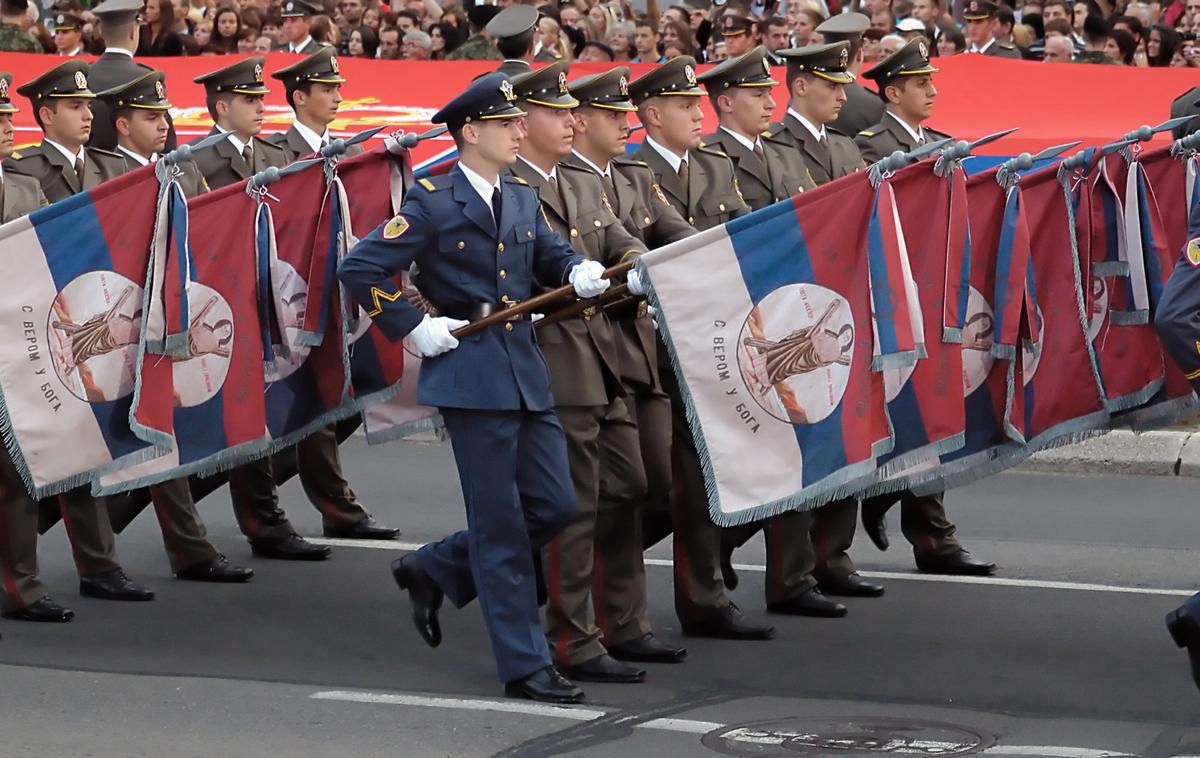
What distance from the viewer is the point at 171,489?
898cm

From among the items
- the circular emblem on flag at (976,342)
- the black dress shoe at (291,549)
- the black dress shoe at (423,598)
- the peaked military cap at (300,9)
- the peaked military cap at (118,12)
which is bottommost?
the black dress shoe at (291,549)

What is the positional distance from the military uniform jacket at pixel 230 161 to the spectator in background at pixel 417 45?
23.1 ft

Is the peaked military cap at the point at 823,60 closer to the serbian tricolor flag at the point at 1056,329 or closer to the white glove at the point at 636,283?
the serbian tricolor flag at the point at 1056,329

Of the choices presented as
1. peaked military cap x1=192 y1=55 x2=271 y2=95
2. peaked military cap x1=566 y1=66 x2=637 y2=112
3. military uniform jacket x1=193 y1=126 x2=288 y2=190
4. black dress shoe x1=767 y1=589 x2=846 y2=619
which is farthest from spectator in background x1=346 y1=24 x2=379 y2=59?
black dress shoe x1=767 y1=589 x2=846 y2=619

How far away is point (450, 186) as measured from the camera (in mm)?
6910

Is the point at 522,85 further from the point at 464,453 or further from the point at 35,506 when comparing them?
the point at 35,506

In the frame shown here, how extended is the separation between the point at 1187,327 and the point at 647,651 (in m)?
2.18

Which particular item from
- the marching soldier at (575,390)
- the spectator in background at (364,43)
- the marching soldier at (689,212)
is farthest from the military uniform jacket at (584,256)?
the spectator in background at (364,43)

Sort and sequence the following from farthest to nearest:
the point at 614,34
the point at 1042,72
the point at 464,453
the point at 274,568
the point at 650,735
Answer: the point at 614,34
the point at 1042,72
the point at 274,568
the point at 464,453
the point at 650,735

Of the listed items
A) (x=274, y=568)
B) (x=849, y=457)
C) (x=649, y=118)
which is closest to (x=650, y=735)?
(x=849, y=457)

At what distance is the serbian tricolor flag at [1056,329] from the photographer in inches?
291

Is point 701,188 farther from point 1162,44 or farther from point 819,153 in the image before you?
point 1162,44

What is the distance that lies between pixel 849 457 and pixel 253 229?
2.45 m

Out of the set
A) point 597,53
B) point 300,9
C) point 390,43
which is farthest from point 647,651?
point 390,43
